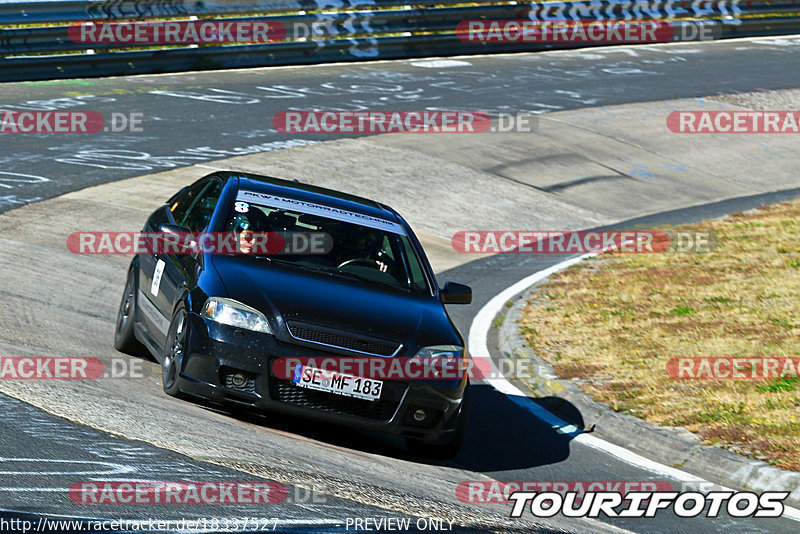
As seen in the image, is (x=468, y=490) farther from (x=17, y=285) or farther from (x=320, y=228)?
(x=17, y=285)

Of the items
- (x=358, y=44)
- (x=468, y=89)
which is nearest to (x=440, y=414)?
(x=468, y=89)

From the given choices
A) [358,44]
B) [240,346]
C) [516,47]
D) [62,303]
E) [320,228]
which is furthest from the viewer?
[516,47]

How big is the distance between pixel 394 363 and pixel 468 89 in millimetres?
15807

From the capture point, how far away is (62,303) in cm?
998

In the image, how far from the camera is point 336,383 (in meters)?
7.07

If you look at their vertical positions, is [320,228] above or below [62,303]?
above
